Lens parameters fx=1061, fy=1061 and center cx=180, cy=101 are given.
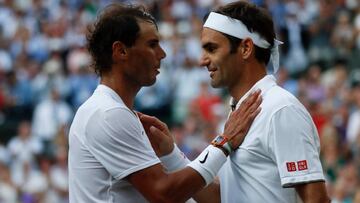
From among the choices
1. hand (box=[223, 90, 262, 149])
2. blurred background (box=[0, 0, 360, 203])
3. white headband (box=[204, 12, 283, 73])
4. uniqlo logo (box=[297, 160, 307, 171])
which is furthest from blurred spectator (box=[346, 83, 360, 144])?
uniqlo logo (box=[297, 160, 307, 171])

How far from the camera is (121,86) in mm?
5605

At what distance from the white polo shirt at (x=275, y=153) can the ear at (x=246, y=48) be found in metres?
0.16

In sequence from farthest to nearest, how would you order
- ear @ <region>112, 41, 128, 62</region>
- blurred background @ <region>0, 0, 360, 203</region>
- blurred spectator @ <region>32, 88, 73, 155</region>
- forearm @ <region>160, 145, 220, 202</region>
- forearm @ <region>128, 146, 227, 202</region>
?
1. blurred spectator @ <region>32, 88, 73, 155</region>
2. blurred background @ <region>0, 0, 360, 203</region>
3. forearm @ <region>160, 145, 220, 202</region>
4. ear @ <region>112, 41, 128, 62</region>
5. forearm @ <region>128, 146, 227, 202</region>

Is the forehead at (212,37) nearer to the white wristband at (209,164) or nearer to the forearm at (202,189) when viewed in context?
the white wristband at (209,164)

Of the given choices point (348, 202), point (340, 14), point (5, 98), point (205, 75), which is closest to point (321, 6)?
point (340, 14)

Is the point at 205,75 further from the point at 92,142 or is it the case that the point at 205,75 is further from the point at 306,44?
the point at 92,142

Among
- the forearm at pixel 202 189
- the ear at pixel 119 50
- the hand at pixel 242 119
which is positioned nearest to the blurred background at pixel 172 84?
the forearm at pixel 202 189

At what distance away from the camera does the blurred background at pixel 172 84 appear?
43.2ft

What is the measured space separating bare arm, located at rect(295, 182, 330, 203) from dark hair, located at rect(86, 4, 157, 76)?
3.87 ft

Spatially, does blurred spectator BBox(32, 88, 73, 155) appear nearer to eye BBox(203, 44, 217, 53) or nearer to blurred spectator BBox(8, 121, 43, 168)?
blurred spectator BBox(8, 121, 43, 168)

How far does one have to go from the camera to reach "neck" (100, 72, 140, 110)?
5.60 metres

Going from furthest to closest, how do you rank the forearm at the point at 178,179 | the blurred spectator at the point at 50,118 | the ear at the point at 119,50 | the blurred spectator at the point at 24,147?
the blurred spectator at the point at 50,118 → the blurred spectator at the point at 24,147 → the ear at the point at 119,50 → the forearm at the point at 178,179

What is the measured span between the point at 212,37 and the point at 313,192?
3.39 ft

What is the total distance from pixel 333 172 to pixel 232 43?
564 centimetres
